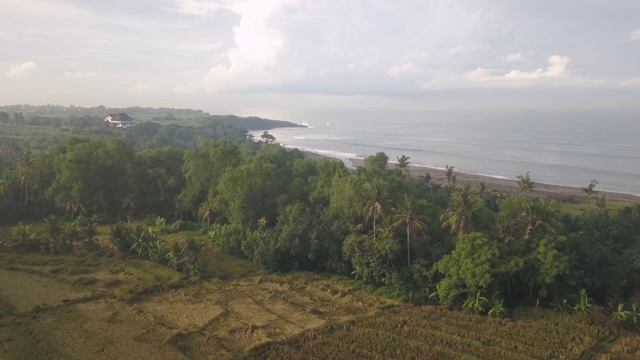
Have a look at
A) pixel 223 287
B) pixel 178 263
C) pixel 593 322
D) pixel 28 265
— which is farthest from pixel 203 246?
pixel 593 322

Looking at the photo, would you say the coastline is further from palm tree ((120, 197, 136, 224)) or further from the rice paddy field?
palm tree ((120, 197, 136, 224))

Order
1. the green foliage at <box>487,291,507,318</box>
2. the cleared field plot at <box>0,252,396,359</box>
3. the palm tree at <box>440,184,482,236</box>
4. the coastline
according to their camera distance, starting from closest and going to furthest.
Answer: the cleared field plot at <box>0,252,396,359</box> → the green foliage at <box>487,291,507,318</box> → the palm tree at <box>440,184,482,236</box> → the coastline

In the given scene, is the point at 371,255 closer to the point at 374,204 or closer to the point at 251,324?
the point at 374,204

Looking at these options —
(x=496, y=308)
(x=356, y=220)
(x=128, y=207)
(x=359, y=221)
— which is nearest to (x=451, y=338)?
(x=496, y=308)

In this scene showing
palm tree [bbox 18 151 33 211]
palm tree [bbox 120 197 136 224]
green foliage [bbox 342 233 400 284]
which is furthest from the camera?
palm tree [bbox 18 151 33 211]

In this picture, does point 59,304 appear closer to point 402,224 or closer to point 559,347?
point 402,224

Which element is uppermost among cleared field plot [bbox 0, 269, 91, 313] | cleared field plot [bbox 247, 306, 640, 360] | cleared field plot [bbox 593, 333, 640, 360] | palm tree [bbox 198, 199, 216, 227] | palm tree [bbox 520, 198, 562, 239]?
palm tree [bbox 520, 198, 562, 239]

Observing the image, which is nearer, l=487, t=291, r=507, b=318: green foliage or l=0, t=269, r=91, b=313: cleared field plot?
l=487, t=291, r=507, b=318: green foliage

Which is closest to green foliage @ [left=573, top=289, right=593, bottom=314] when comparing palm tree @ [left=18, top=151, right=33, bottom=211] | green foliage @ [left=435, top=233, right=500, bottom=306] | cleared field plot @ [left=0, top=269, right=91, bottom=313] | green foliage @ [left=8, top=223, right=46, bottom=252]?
green foliage @ [left=435, top=233, right=500, bottom=306]
